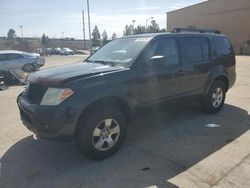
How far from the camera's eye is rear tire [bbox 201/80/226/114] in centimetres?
625

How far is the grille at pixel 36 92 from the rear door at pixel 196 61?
2.68 m

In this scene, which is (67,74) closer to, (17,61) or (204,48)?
(204,48)

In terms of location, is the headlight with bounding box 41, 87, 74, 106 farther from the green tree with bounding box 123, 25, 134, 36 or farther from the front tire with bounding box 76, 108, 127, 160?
the green tree with bounding box 123, 25, 134, 36

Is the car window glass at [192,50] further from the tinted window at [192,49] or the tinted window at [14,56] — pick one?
the tinted window at [14,56]

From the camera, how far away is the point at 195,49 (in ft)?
19.0

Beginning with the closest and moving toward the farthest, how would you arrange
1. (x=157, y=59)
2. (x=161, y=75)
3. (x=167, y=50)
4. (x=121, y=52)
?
1. (x=157, y=59)
2. (x=161, y=75)
3. (x=121, y=52)
4. (x=167, y=50)

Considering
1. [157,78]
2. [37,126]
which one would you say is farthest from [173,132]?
[37,126]

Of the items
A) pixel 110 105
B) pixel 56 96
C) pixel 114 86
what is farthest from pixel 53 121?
pixel 114 86

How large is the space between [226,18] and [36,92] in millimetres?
49687

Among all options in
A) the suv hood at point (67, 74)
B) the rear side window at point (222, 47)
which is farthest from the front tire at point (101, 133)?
the rear side window at point (222, 47)

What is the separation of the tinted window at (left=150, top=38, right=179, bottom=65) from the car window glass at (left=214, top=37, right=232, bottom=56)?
1.50 metres

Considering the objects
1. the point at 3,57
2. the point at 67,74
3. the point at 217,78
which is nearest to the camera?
the point at 67,74

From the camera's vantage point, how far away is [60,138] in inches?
152

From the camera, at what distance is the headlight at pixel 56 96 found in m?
3.82
